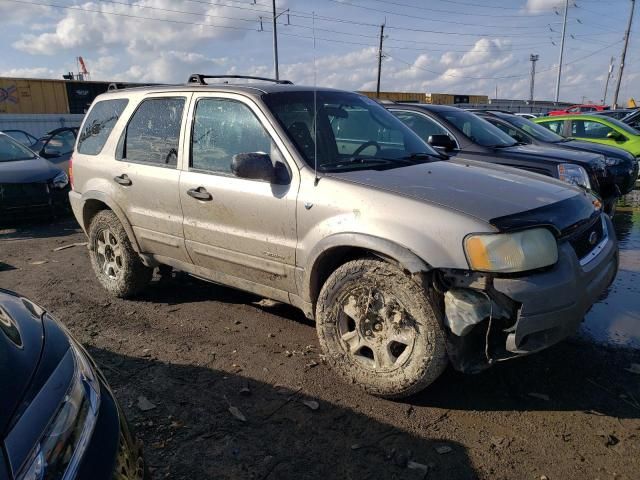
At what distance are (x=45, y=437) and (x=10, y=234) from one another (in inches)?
314

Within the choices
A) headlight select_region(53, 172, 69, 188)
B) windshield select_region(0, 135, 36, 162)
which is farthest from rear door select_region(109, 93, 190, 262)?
windshield select_region(0, 135, 36, 162)

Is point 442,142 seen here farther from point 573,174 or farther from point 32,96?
point 32,96

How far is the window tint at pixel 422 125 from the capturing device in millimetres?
6914

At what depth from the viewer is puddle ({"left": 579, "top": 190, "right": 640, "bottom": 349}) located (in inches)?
154

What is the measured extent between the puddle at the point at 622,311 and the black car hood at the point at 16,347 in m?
3.72

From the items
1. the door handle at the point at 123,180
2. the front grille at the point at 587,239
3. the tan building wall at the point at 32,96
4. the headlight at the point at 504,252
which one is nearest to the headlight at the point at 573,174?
the front grille at the point at 587,239

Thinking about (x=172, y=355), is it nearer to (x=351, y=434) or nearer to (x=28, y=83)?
(x=351, y=434)

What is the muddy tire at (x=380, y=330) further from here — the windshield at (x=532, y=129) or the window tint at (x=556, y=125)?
the window tint at (x=556, y=125)

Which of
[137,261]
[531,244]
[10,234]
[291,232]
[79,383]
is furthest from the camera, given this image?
[10,234]

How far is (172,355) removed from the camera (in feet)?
12.5

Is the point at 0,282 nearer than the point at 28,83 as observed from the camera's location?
Yes

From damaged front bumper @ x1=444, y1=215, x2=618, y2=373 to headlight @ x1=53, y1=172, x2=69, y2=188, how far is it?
781cm

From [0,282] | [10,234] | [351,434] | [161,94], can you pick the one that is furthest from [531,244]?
[10,234]

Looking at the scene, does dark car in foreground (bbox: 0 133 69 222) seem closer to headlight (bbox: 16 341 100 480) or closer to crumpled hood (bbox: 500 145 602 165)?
crumpled hood (bbox: 500 145 602 165)
